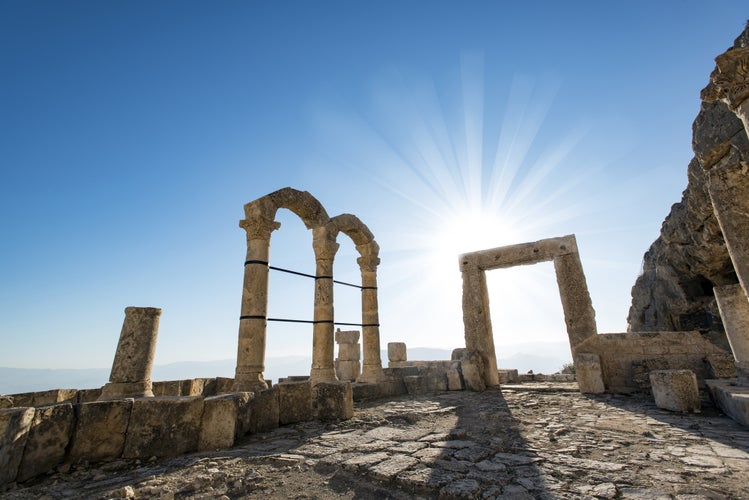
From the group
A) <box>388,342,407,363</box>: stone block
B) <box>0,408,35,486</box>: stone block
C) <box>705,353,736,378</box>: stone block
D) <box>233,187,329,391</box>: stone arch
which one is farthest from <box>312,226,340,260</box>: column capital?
<box>705,353,736,378</box>: stone block

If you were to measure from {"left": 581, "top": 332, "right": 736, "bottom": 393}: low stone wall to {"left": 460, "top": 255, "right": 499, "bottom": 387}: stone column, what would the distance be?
9.29ft

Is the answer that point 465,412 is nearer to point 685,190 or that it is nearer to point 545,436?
point 545,436

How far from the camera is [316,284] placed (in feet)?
26.7

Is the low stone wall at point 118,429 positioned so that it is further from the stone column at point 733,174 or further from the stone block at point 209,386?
the stone column at point 733,174

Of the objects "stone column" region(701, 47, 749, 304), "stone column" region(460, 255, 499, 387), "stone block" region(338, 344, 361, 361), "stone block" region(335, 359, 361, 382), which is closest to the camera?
"stone column" region(701, 47, 749, 304)

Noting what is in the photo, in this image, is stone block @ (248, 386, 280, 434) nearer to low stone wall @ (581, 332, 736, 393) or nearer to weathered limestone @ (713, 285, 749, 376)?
low stone wall @ (581, 332, 736, 393)

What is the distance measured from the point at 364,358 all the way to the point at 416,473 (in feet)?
20.9

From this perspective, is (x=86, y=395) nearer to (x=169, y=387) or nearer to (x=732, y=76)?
(x=169, y=387)

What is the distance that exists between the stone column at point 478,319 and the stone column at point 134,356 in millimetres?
8129

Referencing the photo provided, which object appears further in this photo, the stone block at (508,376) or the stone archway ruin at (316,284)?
the stone block at (508,376)

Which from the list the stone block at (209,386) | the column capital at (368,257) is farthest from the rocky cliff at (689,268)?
the stone block at (209,386)

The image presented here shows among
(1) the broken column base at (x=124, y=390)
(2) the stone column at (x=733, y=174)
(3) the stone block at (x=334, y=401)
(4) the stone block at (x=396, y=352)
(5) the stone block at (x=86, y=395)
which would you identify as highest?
(2) the stone column at (x=733, y=174)

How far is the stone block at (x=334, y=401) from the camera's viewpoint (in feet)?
18.3

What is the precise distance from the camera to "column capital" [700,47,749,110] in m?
3.76
